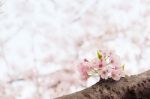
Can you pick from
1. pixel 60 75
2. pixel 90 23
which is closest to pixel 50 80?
pixel 60 75

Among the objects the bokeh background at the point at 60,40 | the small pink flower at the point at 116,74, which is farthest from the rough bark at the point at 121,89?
the bokeh background at the point at 60,40

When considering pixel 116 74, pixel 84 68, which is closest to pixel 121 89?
pixel 116 74

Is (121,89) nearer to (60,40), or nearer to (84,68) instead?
(84,68)

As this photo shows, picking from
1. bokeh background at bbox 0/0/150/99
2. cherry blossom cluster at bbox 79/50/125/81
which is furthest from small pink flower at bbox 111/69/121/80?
bokeh background at bbox 0/0/150/99

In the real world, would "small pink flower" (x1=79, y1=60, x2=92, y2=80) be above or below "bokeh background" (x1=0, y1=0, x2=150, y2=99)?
below

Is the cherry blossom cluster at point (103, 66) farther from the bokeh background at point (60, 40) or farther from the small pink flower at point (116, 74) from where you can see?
the bokeh background at point (60, 40)

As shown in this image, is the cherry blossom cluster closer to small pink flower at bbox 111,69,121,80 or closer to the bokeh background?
small pink flower at bbox 111,69,121,80
